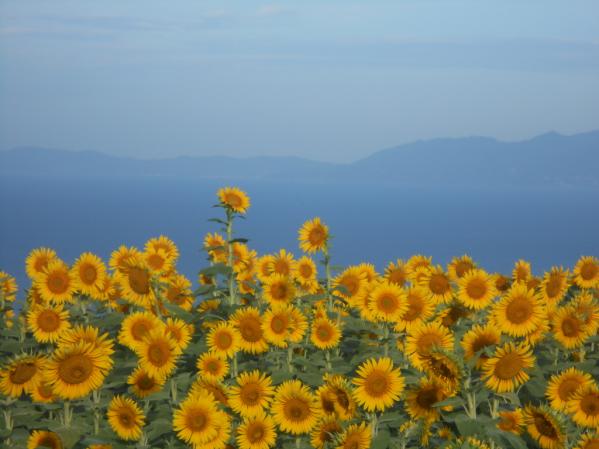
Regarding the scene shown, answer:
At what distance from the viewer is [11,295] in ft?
33.8

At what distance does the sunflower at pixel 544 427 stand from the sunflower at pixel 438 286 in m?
2.90

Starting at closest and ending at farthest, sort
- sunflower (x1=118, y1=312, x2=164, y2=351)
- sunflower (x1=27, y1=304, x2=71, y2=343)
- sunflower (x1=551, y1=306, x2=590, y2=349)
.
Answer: sunflower (x1=118, y1=312, x2=164, y2=351) → sunflower (x1=551, y1=306, x2=590, y2=349) → sunflower (x1=27, y1=304, x2=71, y2=343)

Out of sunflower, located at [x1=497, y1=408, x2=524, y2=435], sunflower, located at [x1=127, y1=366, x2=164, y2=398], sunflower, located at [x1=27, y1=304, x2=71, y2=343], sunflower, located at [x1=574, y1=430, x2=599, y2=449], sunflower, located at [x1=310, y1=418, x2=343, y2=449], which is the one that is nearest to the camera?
sunflower, located at [x1=574, y1=430, x2=599, y2=449]

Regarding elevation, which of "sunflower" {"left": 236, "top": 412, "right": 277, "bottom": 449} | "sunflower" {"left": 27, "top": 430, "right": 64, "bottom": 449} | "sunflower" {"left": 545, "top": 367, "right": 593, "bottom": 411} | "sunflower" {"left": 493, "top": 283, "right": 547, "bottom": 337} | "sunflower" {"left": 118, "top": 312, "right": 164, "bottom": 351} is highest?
"sunflower" {"left": 493, "top": 283, "right": 547, "bottom": 337}

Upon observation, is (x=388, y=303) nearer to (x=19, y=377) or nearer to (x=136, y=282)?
(x=136, y=282)

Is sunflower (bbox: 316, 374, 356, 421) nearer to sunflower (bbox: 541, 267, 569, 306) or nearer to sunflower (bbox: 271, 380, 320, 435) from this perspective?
sunflower (bbox: 271, 380, 320, 435)

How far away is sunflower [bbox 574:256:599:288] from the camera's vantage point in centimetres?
1002

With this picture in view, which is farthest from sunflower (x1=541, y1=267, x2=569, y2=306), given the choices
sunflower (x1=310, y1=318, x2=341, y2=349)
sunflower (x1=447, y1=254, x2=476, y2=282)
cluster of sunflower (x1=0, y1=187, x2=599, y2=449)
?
sunflower (x1=310, y1=318, x2=341, y2=349)

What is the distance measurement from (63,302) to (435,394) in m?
4.59

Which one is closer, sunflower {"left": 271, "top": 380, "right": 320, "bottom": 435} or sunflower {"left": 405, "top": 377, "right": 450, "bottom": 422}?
sunflower {"left": 405, "top": 377, "right": 450, "bottom": 422}

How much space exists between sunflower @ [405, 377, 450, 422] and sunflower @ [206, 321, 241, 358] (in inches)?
82.3

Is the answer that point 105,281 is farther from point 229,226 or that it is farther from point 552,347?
point 552,347

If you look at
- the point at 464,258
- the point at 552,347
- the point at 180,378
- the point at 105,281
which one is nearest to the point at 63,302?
the point at 105,281

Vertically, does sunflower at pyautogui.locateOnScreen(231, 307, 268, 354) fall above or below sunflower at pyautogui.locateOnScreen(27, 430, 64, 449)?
above
